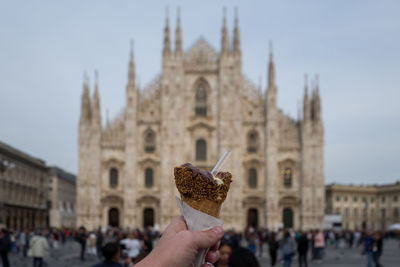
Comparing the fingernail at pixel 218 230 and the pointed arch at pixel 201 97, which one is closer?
the fingernail at pixel 218 230

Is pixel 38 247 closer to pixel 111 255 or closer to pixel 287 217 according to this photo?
pixel 111 255

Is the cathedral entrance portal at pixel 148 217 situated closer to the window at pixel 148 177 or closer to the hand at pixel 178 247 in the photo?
the window at pixel 148 177

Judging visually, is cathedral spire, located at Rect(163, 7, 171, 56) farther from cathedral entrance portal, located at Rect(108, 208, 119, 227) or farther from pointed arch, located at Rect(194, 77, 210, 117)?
cathedral entrance portal, located at Rect(108, 208, 119, 227)

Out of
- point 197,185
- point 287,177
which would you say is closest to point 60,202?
point 287,177

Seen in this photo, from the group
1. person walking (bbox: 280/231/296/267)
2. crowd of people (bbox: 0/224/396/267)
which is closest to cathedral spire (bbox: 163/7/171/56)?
crowd of people (bbox: 0/224/396/267)

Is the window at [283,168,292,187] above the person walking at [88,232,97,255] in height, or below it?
above

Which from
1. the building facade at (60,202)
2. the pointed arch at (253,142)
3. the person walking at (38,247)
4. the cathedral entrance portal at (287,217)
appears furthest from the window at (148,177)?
the person walking at (38,247)

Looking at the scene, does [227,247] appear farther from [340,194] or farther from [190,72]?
[340,194]
